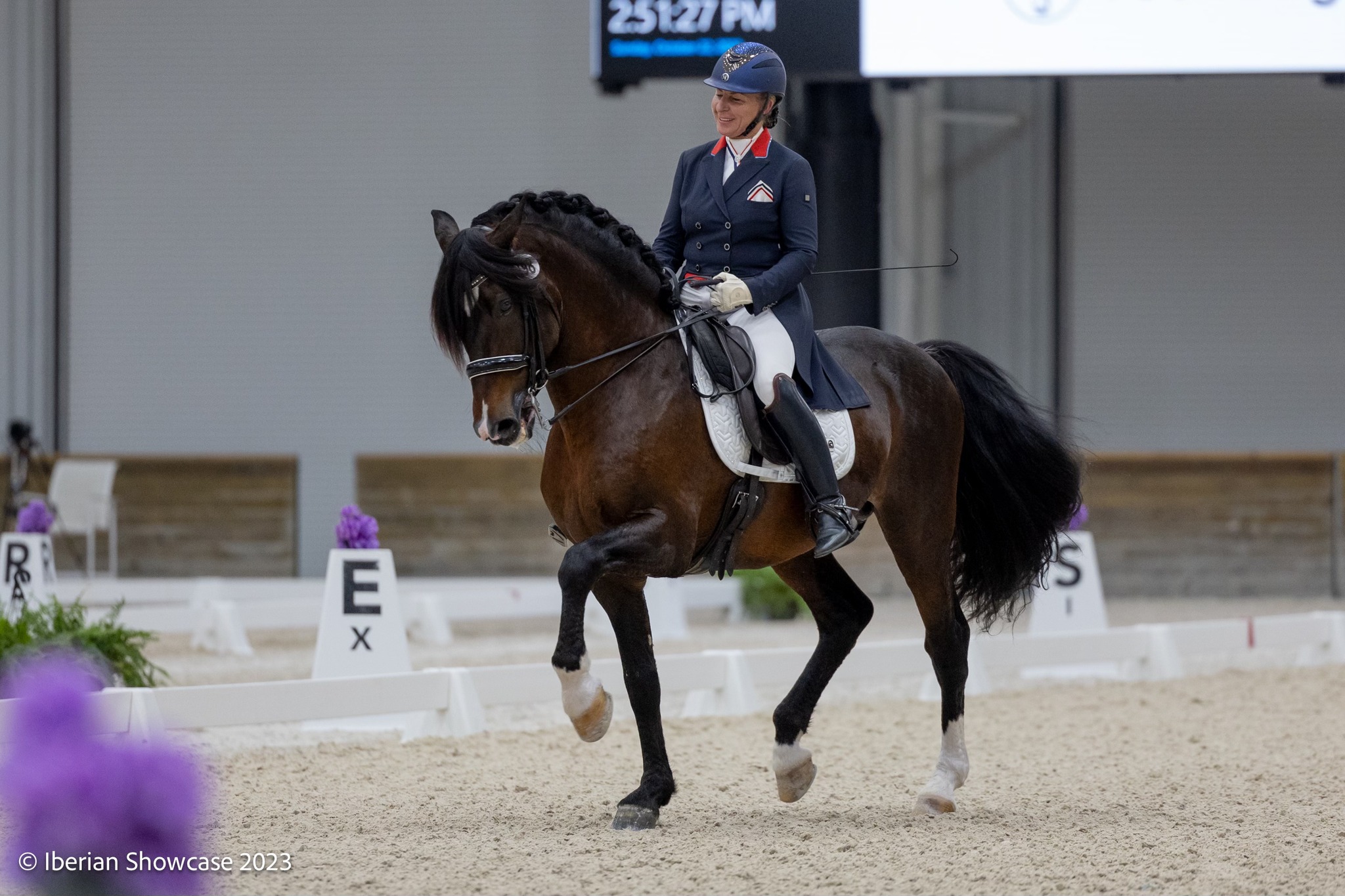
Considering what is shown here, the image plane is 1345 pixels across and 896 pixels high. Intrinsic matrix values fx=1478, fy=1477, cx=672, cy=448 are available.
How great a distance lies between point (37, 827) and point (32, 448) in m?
12.0

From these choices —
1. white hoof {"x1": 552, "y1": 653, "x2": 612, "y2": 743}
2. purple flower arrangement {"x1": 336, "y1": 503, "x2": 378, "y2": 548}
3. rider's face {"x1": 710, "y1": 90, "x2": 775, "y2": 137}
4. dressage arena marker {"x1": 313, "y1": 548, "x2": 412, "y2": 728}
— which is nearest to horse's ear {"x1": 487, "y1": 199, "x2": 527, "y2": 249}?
rider's face {"x1": 710, "y1": 90, "x2": 775, "y2": 137}

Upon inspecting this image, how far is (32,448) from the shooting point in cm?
1257

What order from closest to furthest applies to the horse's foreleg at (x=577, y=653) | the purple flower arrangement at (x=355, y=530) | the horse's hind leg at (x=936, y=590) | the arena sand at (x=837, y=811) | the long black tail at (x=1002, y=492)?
the arena sand at (x=837, y=811) < the horse's foreleg at (x=577, y=653) < the horse's hind leg at (x=936, y=590) < the long black tail at (x=1002, y=492) < the purple flower arrangement at (x=355, y=530)

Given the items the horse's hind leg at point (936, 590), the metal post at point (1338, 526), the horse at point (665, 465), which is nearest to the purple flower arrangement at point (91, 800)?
the horse at point (665, 465)

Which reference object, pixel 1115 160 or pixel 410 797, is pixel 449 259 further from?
pixel 1115 160

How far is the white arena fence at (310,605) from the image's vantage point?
28.0 feet

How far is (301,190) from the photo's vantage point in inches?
525

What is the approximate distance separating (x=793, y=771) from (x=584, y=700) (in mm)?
793

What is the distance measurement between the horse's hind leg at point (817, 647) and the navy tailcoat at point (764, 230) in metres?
0.58

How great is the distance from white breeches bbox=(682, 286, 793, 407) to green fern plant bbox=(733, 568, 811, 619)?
6.48 metres

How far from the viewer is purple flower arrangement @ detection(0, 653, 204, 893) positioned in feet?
5.16

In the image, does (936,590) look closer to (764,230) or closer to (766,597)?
(764,230)

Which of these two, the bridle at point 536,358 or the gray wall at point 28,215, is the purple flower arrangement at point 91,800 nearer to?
the bridle at point 536,358

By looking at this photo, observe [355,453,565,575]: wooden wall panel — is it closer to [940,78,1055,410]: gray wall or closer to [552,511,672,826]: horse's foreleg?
[940,78,1055,410]: gray wall
